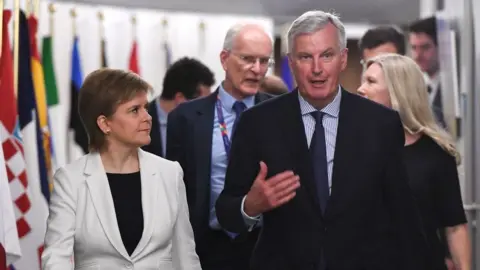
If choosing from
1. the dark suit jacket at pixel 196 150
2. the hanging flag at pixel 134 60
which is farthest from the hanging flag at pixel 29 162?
the hanging flag at pixel 134 60

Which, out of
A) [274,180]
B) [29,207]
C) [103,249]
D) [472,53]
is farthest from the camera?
[472,53]

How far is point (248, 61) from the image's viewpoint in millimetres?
3898

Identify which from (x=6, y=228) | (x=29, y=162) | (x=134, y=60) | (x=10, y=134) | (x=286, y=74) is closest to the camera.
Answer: (x=6, y=228)

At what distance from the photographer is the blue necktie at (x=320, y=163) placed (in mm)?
2744

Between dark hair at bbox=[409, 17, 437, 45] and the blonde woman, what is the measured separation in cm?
161

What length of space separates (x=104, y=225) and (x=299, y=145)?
751mm

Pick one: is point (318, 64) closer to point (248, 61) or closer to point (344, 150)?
point (344, 150)

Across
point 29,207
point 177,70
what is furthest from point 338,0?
point 29,207

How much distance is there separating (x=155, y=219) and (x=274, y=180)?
644 mm

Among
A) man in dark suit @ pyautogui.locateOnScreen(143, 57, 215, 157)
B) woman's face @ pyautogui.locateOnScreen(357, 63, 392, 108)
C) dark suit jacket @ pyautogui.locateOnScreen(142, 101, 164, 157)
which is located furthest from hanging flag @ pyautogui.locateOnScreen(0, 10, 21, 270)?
woman's face @ pyautogui.locateOnScreen(357, 63, 392, 108)

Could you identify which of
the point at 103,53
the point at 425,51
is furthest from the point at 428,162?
the point at 103,53

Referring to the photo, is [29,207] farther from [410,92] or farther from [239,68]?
[410,92]

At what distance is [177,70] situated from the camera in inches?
218

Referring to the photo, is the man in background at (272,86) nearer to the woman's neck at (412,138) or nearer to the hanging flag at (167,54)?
the woman's neck at (412,138)
